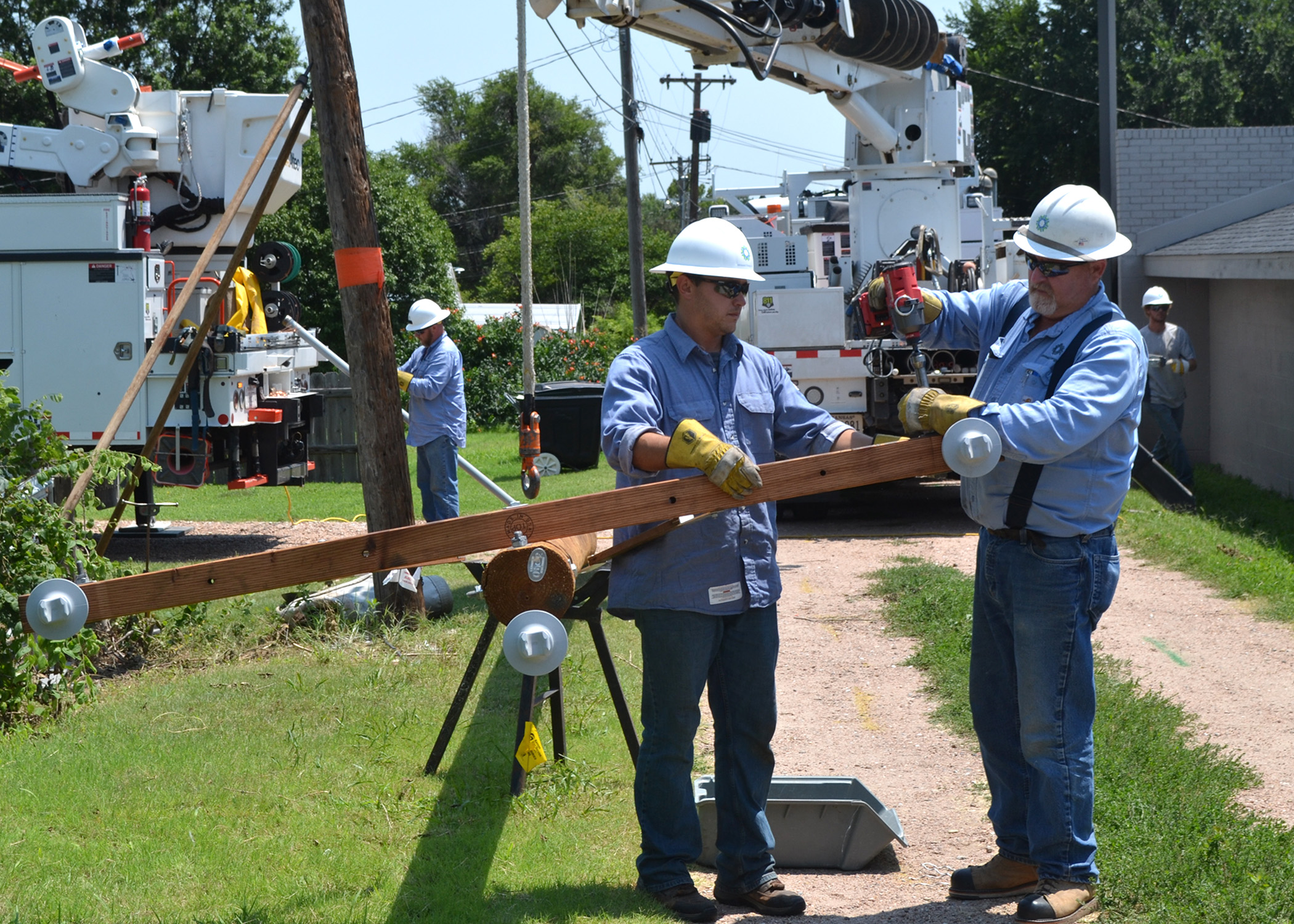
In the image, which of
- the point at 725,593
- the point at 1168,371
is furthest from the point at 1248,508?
the point at 725,593

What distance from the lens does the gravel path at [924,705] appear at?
14.7 ft

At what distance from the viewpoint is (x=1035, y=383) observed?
4.04 meters

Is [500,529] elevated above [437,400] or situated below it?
below

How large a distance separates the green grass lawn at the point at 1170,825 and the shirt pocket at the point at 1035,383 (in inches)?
60.1

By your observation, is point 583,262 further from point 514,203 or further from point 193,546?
point 193,546

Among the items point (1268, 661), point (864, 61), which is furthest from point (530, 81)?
point (1268, 661)

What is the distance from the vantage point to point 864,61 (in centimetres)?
1266

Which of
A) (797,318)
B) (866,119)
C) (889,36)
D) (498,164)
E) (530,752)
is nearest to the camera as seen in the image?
(530,752)

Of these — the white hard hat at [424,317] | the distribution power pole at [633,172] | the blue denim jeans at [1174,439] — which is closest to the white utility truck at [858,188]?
the blue denim jeans at [1174,439]

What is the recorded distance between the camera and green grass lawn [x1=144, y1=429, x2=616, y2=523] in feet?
45.9

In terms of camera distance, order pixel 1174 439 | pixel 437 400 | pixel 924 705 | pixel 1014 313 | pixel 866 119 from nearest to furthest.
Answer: pixel 1014 313 → pixel 924 705 → pixel 437 400 → pixel 1174 439 → pixel 866 119

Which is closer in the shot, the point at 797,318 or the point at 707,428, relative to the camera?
the point at 707,428

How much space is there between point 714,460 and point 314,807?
240cm

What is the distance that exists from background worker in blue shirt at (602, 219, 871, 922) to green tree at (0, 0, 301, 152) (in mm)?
29357
